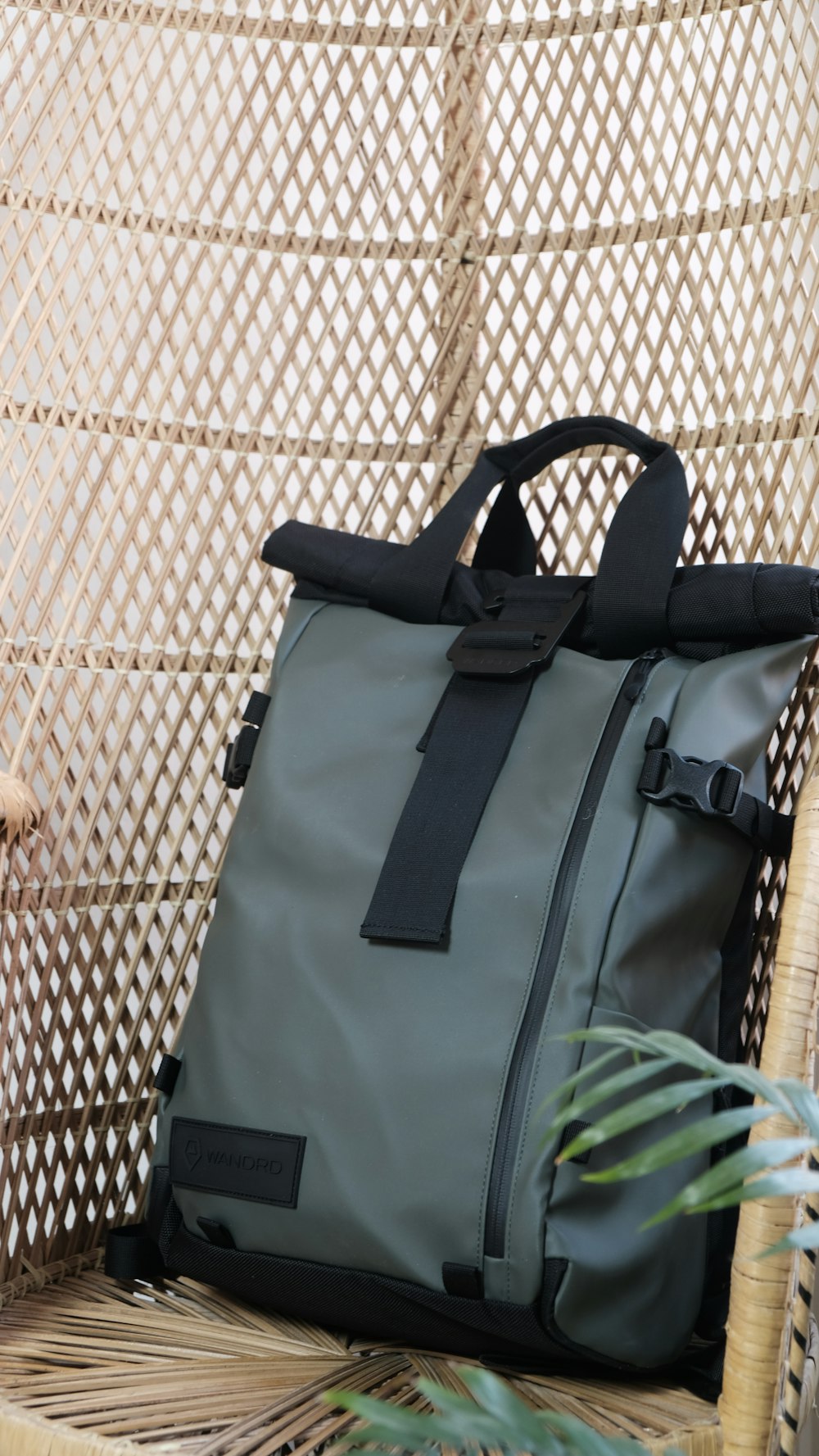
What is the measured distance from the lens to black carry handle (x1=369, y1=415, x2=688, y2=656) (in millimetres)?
846

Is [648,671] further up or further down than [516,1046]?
further up

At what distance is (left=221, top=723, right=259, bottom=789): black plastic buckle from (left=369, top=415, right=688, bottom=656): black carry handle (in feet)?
0.43

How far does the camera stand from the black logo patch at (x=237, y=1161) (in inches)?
30.6

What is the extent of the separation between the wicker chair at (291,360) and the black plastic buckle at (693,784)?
0.12m

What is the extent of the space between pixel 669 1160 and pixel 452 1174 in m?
0.42

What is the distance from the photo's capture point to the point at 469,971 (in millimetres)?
766

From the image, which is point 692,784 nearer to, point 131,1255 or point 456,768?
point 456,768

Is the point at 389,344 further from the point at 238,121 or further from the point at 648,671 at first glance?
the point at 648,671

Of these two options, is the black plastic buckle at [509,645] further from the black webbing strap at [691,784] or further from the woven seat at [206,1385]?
the woven seat at [206,1385]

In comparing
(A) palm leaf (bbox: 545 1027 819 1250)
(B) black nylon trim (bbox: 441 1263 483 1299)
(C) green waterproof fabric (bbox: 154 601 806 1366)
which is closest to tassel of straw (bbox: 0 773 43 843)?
(C) green waterproof fabric (bbox: 154 601 806 1366)

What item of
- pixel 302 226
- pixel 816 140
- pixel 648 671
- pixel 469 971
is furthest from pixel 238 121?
pixel 469 971

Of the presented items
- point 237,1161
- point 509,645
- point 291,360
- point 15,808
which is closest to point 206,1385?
point 237,1161

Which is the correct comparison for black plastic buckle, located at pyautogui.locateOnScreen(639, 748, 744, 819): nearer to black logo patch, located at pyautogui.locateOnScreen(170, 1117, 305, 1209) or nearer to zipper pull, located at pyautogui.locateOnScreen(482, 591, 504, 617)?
zipper pull, located at pyautogui.locateOnScreen(482, 591, 504, 617)

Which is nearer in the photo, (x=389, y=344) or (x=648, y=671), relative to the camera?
(x=648, y=671)
